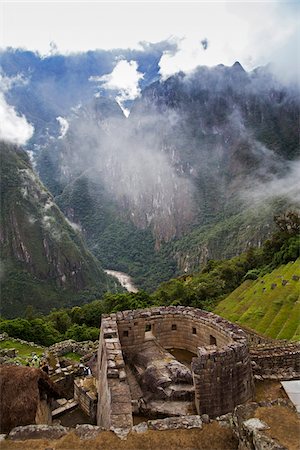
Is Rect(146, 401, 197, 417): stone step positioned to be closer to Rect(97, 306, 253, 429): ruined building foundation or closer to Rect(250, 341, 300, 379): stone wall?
Rect(97, 306, 253, 429): ruined building foundation

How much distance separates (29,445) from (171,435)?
2.58 m

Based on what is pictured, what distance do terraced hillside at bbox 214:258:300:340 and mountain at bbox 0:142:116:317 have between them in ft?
206

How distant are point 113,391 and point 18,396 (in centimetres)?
→ 232

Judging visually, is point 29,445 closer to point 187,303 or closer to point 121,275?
point 187,303

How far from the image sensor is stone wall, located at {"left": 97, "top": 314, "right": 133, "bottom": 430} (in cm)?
936

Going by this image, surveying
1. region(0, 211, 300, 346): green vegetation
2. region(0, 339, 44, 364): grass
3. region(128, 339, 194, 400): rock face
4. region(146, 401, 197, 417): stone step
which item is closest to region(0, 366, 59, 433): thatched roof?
region(146, 401, 197, 417): stone step

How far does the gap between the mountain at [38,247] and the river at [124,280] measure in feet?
14.7

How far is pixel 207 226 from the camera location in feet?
529

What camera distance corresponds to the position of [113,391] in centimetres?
1044

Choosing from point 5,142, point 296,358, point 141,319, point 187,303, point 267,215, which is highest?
point 5,142

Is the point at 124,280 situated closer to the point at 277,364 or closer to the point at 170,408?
the point at 277,364

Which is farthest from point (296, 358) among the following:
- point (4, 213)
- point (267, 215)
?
point (4, 213)

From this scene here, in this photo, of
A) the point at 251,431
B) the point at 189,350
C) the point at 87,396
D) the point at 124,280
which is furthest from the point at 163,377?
the point at 124,280

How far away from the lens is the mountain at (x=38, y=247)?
109m
